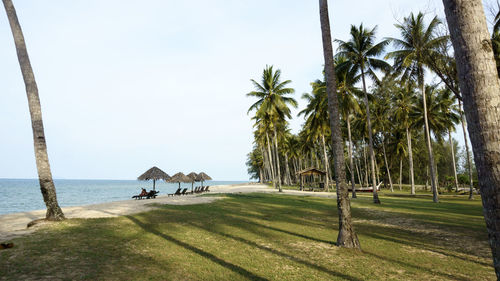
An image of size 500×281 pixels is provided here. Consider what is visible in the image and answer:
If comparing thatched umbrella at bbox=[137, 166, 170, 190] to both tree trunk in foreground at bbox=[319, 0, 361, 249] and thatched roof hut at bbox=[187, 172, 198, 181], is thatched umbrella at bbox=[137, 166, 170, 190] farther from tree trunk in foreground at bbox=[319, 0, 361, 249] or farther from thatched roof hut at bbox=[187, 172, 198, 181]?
tree trunk in foreground at bbox=[319, 0, 361, 249]

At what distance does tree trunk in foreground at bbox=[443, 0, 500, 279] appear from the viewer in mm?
2730

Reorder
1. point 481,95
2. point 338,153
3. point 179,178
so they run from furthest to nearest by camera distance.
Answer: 1. point 179,178
2. point 338,153
3. point 481,95

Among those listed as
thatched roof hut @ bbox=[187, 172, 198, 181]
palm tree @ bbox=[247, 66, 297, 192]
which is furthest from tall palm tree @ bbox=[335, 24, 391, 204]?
thatched roof hut @ bbox=[187, 172, 198, 181]

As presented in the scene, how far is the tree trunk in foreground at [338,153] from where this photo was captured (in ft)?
25.6

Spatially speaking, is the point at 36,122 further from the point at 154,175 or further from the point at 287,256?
the point at 154,175

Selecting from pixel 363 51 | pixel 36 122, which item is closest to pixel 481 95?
pixel 36 122

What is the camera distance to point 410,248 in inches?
307

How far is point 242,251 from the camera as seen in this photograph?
748cm

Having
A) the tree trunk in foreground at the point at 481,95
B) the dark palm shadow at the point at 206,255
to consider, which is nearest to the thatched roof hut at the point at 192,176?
the dark palm shadow at the point at 206,255

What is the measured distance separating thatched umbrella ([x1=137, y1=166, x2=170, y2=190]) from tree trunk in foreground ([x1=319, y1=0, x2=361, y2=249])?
20.5m

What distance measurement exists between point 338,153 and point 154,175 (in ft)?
68.9

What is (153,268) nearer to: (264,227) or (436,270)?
(264,227)

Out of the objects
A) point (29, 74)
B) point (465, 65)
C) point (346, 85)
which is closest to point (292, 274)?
point (465, 65)

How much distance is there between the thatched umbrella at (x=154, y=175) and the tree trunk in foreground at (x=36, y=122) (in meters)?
14.2
